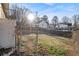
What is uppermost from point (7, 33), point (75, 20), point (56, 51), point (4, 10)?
point (4, 10)

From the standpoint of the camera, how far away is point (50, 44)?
1927mm

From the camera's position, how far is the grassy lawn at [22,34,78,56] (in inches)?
75.0

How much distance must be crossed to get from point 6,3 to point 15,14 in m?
0.18

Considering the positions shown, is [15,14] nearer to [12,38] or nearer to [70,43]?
[12,38]

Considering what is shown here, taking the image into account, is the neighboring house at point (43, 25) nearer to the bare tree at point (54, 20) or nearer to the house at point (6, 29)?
the bare tree at point (54, 20)

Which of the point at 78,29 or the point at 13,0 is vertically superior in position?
the point at 13,0

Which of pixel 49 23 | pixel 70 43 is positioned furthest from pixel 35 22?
pixel 70 43

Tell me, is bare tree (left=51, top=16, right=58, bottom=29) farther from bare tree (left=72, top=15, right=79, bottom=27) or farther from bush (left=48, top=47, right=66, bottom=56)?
bush (left=48, top=47, right=66, bottom=56)

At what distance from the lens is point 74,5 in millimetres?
1922

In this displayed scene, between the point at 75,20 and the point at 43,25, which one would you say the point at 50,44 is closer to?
the point at 43,25

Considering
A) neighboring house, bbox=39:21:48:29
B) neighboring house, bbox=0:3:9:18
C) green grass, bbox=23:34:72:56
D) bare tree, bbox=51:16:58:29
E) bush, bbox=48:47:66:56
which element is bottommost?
bush, bbox=48:47:66:56

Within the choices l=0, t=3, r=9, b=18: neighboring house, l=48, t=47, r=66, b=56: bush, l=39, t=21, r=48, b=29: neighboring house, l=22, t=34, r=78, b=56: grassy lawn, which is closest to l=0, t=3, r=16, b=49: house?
l=0, t=3, r=9, b=18: neighboring house

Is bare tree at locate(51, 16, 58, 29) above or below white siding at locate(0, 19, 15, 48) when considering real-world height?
above

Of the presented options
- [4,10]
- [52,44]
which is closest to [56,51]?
[52,44]
